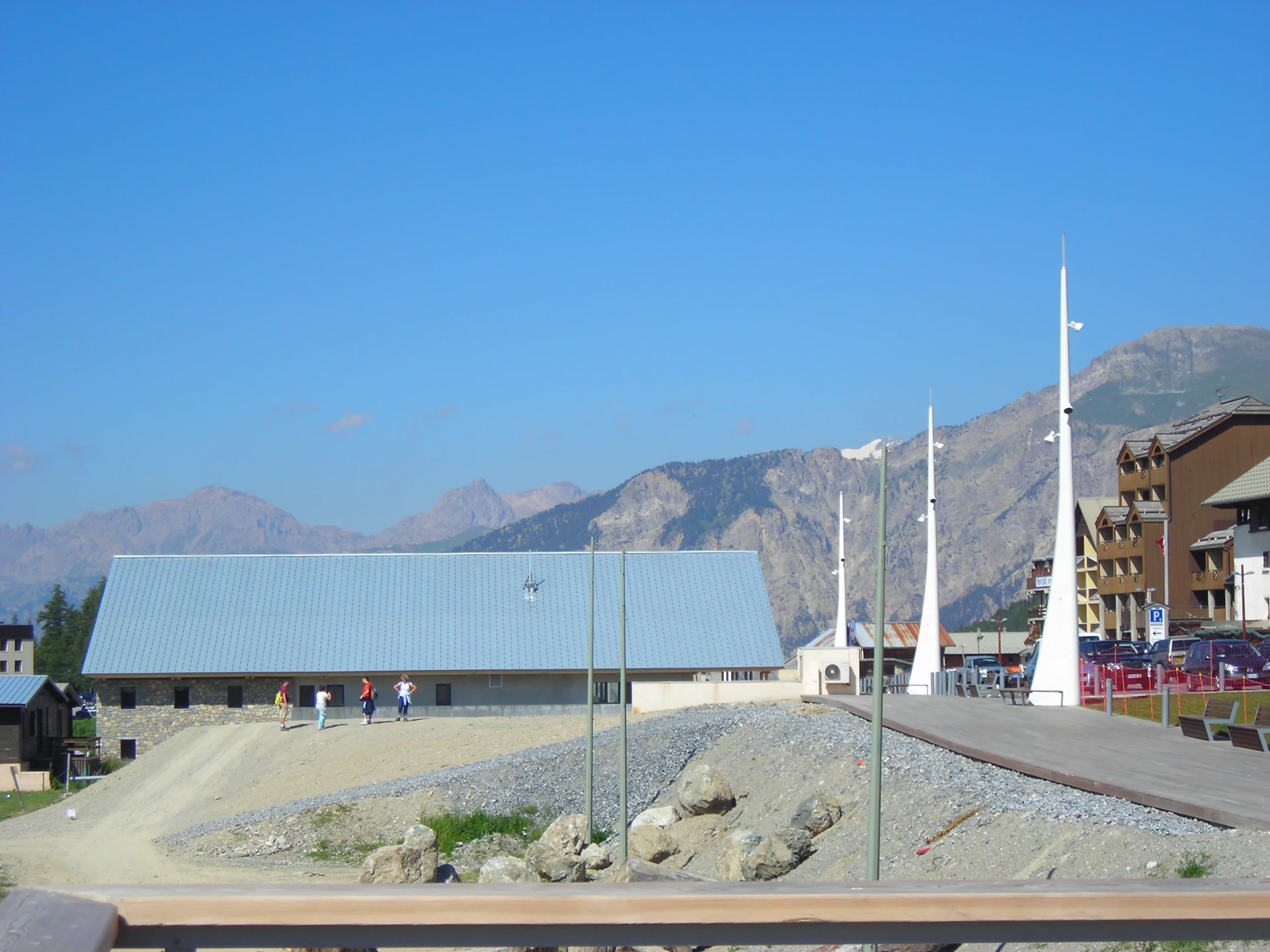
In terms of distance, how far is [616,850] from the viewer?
1060 inches

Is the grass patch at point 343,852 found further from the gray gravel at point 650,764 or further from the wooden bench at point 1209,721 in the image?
the wooden bench at point 1209,721

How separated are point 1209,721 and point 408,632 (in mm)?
36567

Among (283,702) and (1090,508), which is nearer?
(283,702)

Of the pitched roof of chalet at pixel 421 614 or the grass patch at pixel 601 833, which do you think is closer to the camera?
the grass patch at pixel 601 833

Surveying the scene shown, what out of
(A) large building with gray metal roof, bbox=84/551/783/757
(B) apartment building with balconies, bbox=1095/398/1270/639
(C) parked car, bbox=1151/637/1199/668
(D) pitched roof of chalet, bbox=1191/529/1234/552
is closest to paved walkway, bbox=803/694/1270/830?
(C) parked car, bbox=1151/637/1199/668

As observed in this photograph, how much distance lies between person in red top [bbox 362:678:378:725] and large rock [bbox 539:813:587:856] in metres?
20.3

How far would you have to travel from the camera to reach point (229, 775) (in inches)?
1671

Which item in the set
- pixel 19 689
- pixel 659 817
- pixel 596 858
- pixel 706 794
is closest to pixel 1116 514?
pixel 706 794

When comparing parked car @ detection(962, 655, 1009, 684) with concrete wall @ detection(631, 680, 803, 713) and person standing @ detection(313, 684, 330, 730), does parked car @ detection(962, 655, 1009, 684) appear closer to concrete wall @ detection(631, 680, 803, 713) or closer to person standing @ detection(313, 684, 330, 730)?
concrete wall @ detection(631, 680, 803, 713)

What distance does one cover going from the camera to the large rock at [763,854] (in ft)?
70.0

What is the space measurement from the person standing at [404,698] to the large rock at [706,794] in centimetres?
2050

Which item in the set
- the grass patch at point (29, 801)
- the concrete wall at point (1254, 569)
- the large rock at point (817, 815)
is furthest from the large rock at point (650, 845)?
the concrete wall at point (1254, 569)

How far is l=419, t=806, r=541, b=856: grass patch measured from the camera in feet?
108

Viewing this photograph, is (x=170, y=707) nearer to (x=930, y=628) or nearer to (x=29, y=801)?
→ (x=29, y=801)
